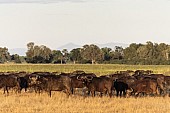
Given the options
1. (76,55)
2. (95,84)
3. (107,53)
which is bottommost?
(95,84)

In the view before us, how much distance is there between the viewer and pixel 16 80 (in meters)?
30.3

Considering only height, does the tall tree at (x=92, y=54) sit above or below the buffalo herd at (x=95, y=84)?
above

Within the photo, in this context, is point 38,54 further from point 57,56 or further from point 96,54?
point 96,54

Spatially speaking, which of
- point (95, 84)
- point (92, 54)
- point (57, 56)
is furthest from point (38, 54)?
point (95, 84)

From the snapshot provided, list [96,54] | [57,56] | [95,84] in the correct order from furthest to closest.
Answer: [57,56] → [96,54] → [95,84]

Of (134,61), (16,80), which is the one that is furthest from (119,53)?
(16,80)

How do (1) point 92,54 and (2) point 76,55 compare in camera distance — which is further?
(2) point 76,55

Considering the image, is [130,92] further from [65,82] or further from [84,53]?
[84,53]

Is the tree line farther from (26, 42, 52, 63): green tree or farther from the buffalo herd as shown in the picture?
the buffalo herd

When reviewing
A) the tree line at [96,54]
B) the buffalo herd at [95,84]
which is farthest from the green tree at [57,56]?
the buffalo herd at [95,84]

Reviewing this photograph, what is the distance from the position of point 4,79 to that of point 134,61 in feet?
324

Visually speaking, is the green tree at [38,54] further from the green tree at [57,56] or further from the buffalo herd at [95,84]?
the buffalo herd at [95,84]

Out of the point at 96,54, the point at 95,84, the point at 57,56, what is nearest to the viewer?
the point at 95,84

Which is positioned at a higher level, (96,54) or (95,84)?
(96,54)
